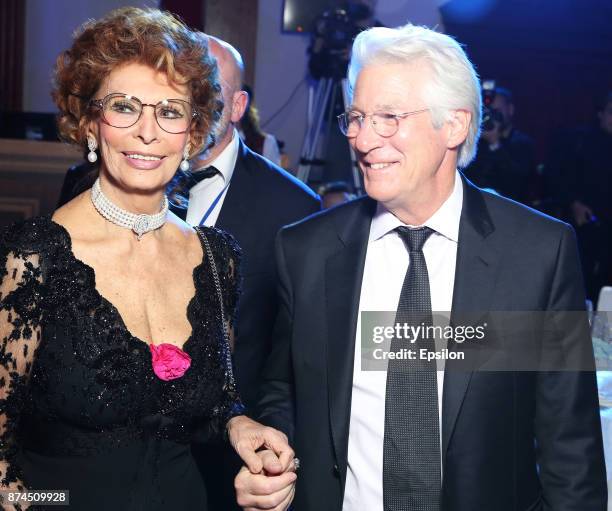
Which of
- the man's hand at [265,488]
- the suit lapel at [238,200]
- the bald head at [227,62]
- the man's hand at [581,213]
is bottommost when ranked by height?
the man's hand at [581,213]

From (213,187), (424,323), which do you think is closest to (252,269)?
(213,187)

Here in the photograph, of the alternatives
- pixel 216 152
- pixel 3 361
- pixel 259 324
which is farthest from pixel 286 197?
pixel 3 361

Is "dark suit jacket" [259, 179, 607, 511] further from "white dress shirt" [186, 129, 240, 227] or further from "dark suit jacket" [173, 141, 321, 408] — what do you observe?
"white dress shirt" [186, 129, 240, 227]

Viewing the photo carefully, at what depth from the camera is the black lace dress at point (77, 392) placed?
5.96ft

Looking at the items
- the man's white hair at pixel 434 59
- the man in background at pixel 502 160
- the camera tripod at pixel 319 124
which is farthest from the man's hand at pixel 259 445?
the camera tripod at pixel 319 124

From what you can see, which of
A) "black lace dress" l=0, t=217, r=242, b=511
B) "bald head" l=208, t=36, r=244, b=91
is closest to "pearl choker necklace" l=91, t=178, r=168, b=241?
"black lace dress" l=0, t=217, r=242, b=511

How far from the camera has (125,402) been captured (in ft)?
6.28

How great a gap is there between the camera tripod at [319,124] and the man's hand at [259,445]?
4399 millimetres

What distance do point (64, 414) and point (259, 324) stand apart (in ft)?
3.45

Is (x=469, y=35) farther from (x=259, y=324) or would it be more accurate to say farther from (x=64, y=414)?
(x=64, y=414)

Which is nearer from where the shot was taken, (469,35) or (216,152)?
(216,152)

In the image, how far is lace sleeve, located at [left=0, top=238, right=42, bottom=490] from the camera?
1.79 m

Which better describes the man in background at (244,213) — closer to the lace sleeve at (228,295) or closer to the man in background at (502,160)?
the lace sleeve at (228,295)

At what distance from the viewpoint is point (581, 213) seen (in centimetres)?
664
